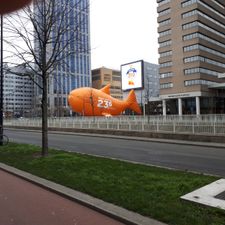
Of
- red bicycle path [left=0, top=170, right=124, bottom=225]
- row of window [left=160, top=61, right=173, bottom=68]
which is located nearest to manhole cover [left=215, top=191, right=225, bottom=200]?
red bicycle path [left=0, top=170, right=124, bottom=225]

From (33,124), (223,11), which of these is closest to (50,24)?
(33,124)

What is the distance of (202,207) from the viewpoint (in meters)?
6.11

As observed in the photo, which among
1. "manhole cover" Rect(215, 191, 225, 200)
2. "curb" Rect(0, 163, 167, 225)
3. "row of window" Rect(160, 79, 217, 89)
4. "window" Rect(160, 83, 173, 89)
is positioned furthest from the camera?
"window" Rect(160, 83, 173, 89)

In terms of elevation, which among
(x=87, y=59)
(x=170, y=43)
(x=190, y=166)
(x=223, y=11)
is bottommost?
(x=190, y=166)

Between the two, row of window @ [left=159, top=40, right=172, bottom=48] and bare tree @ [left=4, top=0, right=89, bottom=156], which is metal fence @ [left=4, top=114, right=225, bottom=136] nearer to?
bare tree @ [left=4, top=0, right=89, bottom=156]

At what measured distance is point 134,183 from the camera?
805 centimetres

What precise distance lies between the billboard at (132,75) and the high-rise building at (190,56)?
13091 mm

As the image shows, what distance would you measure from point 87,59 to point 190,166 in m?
8.77

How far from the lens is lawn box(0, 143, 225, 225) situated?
18.5ft

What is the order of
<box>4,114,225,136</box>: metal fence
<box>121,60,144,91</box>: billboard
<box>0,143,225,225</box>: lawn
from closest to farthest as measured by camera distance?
<box>0,143,225,225</box>: lawn, <box>4,114,225,136</box>: metal fence, <box>121,60,144,91</box>: billboard

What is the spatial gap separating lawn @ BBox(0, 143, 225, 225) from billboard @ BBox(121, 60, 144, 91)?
6940 cm

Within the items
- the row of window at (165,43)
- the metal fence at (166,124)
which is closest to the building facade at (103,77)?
the row of window at (165,43)

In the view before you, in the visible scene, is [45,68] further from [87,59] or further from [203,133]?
[203,133]

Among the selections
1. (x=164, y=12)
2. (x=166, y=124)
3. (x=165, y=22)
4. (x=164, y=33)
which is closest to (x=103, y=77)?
(x=164, y=33)
